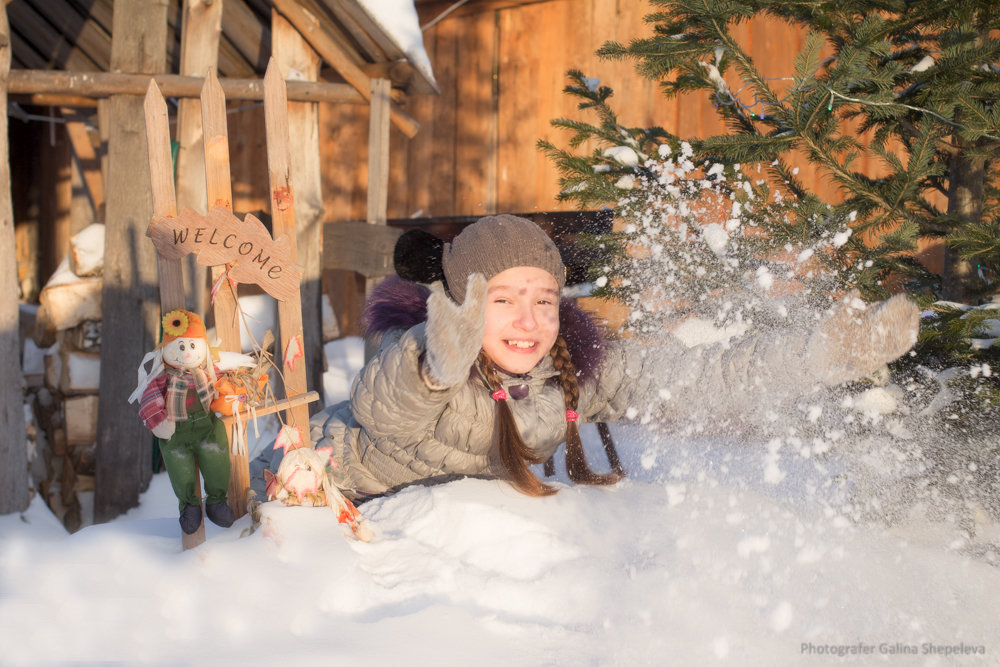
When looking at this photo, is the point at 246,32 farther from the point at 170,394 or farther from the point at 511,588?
the point at 511,588

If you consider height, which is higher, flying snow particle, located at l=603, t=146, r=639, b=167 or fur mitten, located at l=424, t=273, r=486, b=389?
flying snow particle, located at l=603, t=146, r=639, b=167

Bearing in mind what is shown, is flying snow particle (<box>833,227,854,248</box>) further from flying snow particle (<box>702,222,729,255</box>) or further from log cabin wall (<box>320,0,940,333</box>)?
log cabin wall (<box>320,0,940,333</box>)

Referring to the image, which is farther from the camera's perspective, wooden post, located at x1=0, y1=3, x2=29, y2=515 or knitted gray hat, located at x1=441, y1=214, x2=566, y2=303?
wooden post, located at x1=0, y1=3, x2=29, y2=515

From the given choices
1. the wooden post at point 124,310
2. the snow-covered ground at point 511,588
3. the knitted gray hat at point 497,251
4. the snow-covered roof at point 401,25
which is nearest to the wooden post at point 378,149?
the snow-covered roof at point 401,25

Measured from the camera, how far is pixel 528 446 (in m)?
2.57

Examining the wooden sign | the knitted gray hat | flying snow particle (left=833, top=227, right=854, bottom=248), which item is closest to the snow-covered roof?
the knitted gray hat

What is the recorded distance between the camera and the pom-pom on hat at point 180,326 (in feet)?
6.40

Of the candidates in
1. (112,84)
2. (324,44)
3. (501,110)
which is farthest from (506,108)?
(112,84)

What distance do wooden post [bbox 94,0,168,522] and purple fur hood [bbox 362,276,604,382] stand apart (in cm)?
193

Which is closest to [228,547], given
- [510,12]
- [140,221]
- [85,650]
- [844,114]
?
[85,650]

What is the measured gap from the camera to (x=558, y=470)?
3.13 meters

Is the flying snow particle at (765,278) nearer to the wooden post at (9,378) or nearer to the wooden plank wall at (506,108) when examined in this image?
the wooden plank wall at (506,108)

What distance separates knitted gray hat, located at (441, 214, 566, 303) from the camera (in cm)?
253

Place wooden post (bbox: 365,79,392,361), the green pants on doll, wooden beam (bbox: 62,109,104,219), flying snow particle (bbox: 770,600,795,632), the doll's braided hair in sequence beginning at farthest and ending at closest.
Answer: wooden beam (bbox: 62,109,104,219) < wooden post (bbox: 365,79,392,361) < the doll's braided hair < the green pants on doll < flying snow particle (bbox: 770,600,795,632)
